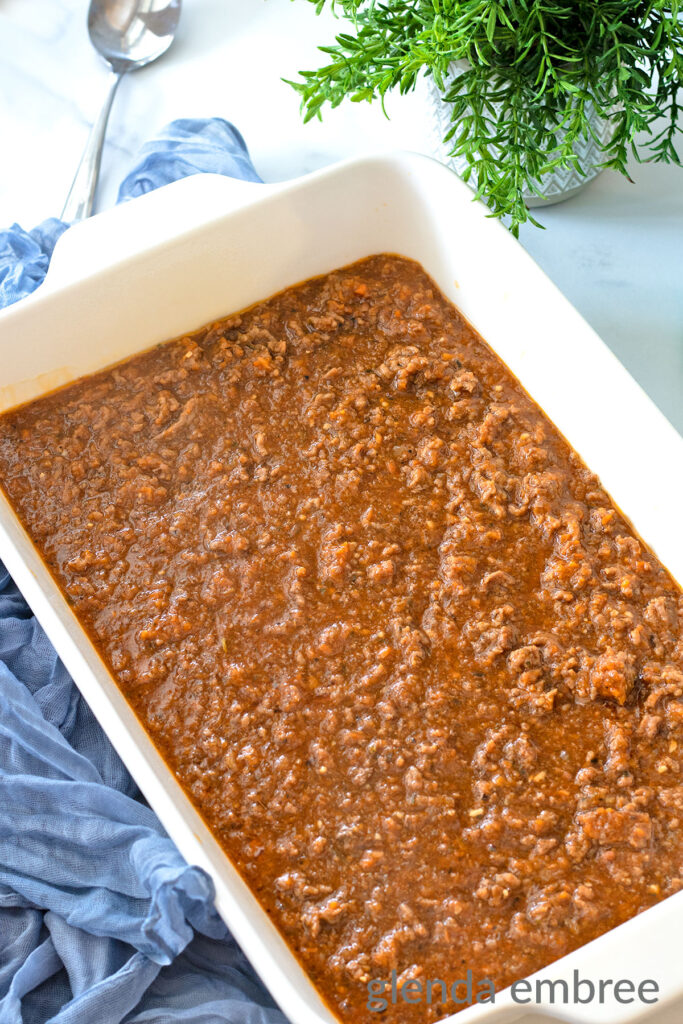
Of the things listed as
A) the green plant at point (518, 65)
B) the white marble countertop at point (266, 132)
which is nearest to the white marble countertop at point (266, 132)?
the white marble countertop at point (266, 132)

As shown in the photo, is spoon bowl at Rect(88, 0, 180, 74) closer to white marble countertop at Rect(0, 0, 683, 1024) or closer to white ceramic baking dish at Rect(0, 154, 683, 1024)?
white marble countertop at Rect(0, 0, 683, 1024)

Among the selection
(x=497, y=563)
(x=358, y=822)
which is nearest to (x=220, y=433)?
(x=497, y=563)

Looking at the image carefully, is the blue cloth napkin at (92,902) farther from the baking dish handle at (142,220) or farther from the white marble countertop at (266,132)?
the white marble countertop at (266,132)

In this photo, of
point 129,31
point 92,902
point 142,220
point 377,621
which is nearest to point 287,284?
point 142,220

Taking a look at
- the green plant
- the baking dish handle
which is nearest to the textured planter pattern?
the green plant

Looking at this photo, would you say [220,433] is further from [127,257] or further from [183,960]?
[183,960]

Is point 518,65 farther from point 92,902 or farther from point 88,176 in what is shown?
point 92,902
